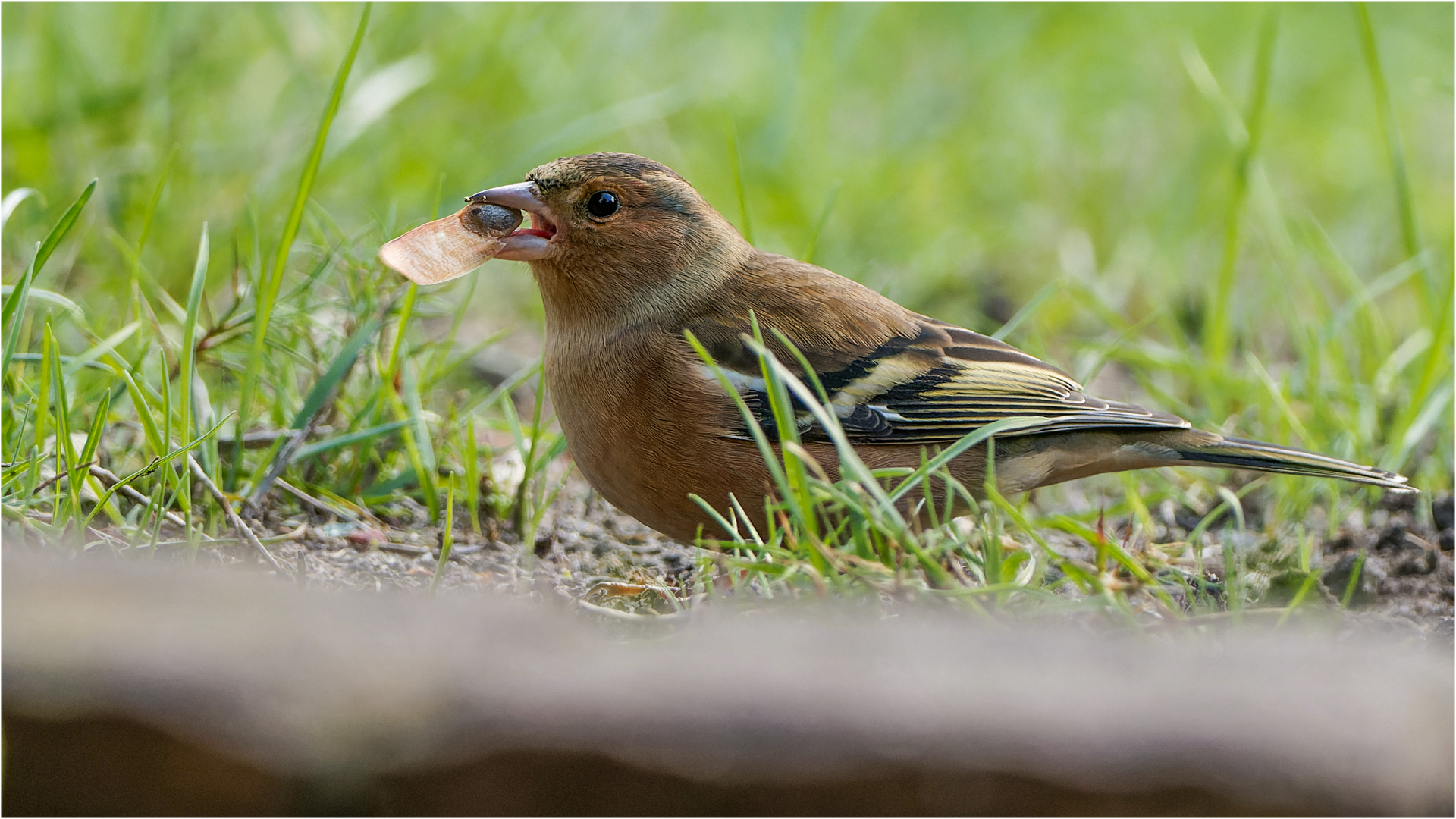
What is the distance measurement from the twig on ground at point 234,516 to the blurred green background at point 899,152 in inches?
33.7

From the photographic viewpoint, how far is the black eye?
362 centimetres

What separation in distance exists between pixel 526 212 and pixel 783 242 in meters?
2.45

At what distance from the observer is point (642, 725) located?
1.45 meters

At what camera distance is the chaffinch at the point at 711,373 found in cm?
322

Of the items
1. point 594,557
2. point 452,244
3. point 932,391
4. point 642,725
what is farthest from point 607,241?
point 642,725

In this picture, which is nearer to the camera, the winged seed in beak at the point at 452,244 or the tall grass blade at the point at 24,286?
the tall grass blade at the point at 24,286

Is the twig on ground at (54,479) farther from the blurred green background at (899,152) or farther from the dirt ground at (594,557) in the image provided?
the blurred green background at (899,152)

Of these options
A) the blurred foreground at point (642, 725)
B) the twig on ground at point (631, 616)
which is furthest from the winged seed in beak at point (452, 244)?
the blurred foreground at point (642, 725)

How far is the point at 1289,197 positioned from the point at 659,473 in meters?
5.50

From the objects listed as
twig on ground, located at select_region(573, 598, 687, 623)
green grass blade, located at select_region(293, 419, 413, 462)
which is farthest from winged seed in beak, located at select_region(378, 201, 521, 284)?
twig on ground, located at select_region(573, 598, 687, 623)

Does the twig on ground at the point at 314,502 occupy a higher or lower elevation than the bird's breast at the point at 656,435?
lower

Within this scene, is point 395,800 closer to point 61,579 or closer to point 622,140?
point 61,579

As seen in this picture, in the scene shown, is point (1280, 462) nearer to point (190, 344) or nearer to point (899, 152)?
point (190, 344)

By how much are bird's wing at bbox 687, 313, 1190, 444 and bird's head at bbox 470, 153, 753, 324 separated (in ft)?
1.01
